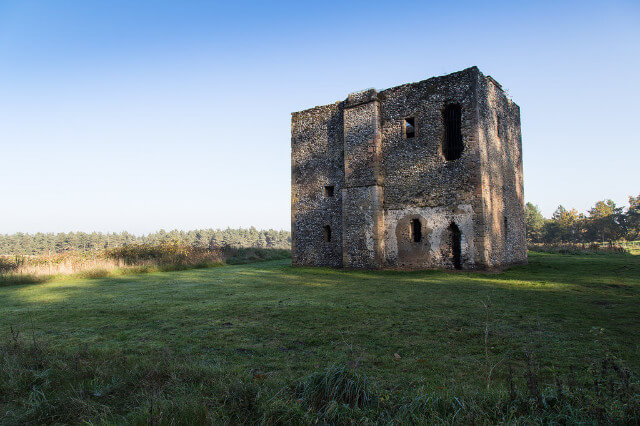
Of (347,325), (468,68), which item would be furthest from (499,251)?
(347,325)

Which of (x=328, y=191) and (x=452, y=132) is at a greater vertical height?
(x=452, y=132)

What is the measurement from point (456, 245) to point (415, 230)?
6.00 feet

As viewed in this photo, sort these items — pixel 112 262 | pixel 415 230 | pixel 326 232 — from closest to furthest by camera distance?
1. pixel 415 230
2. pixel 112 262
3. pixel 326 232

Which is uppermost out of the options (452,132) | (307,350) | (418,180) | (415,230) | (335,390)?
(452,132)

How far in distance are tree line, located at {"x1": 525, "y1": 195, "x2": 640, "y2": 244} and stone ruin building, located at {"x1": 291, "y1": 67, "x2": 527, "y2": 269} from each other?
38353mm

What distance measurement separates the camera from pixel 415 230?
51.9ft

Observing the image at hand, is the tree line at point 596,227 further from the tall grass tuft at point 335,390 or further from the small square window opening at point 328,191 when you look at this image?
the tall grass tuft at point 335,390

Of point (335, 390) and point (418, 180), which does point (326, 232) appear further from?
point (335, 390)

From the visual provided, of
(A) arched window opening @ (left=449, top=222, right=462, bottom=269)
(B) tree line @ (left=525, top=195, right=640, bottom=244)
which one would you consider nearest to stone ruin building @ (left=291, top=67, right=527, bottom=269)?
(A) arched window opening @ (left=449, top=222, right=462, bottom=269)

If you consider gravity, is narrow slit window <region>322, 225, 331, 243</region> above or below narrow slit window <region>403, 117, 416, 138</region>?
below

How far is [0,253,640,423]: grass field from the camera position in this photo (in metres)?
2.85

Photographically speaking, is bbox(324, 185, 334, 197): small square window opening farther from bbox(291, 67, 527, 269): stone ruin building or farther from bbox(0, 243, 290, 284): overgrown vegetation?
bbox(0, 243, 290, 284): overgrown vegetation

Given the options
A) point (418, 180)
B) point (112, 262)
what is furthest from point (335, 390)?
point (112, 262)

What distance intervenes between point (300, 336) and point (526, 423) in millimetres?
3553
